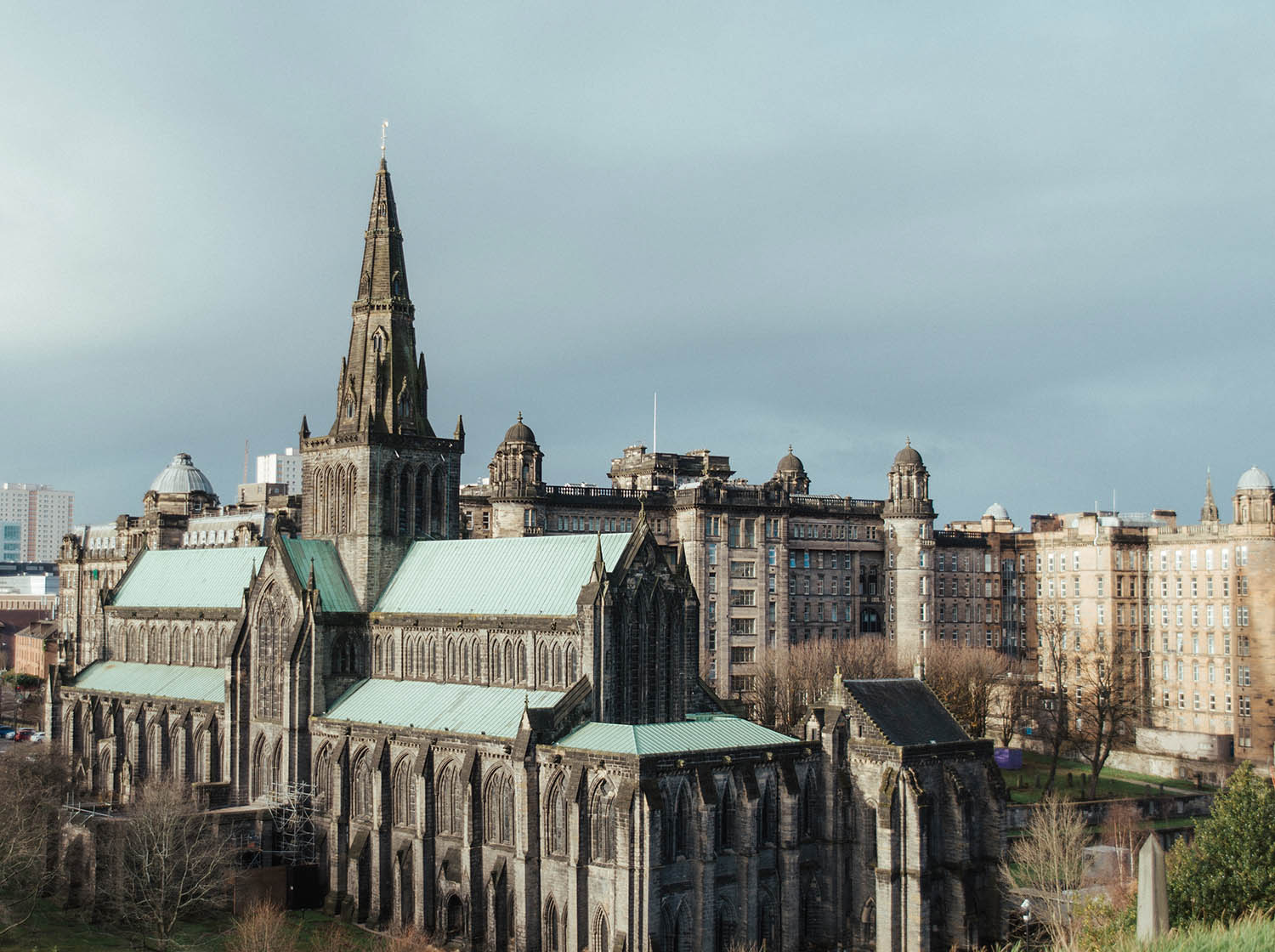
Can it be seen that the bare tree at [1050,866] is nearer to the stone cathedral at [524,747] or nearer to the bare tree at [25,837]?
the stone cathedral at [524,747]

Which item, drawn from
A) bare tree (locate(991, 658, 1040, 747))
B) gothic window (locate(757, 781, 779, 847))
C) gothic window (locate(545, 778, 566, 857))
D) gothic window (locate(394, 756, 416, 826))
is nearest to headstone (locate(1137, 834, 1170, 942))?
gothic window (locate(545, 778, 566, 857))

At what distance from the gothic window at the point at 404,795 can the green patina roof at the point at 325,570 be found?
14.1m

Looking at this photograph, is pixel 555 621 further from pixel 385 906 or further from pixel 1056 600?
pixel 1056 600

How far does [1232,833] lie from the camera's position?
43.0 m

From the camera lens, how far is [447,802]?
2968 inches

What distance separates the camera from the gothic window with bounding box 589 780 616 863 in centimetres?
6554

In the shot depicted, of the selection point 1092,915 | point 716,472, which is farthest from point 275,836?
point 716,472

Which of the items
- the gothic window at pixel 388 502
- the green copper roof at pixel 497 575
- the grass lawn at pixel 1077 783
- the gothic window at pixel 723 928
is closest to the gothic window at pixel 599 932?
the gothic window at pixel 723 928

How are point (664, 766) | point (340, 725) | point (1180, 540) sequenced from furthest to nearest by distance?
point (1180, 540) → point (340, 725) → point (664, 766)

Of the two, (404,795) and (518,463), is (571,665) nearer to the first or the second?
(404,795)

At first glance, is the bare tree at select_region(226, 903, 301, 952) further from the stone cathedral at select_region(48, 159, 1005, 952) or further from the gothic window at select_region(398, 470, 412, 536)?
the gothic window at select_region(398, 470, 412, 536)

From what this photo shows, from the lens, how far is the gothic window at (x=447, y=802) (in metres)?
74.8

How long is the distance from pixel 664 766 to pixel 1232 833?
95.0 ft

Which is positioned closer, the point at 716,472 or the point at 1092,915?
the point at 1092,915
